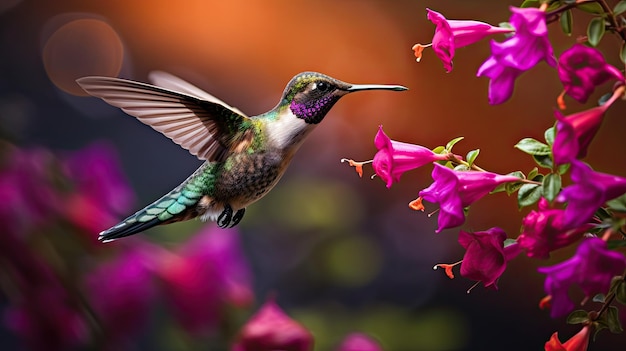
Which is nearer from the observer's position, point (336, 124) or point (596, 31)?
point (596, 31)

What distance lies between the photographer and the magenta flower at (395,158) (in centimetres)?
43

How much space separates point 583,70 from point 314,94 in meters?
0.21

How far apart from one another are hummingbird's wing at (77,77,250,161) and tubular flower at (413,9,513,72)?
0.20 m

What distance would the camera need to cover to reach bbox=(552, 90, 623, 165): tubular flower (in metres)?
0.34

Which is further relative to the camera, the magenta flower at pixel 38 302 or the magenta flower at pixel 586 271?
the magenta flower at pixel 38 302

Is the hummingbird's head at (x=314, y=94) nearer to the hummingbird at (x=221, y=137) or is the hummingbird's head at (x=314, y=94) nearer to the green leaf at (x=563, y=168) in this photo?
the hummingbird at (x=221, y=137)

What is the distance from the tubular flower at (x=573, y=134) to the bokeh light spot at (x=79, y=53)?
123 centimetres

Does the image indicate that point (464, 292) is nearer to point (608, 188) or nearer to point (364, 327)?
point (364, 327)

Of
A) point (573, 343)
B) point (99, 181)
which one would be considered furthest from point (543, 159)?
point (99, 181)

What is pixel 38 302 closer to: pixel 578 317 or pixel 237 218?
pixel 237 218

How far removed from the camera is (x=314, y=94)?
0.53 meters

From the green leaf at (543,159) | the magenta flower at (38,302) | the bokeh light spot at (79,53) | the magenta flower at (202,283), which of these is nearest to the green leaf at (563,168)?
the green leaf at (543,159)

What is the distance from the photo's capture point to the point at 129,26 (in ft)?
4.83

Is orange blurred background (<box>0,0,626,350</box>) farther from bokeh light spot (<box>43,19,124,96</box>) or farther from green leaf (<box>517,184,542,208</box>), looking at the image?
green leaf (<box>517,184,542,208</box>)
